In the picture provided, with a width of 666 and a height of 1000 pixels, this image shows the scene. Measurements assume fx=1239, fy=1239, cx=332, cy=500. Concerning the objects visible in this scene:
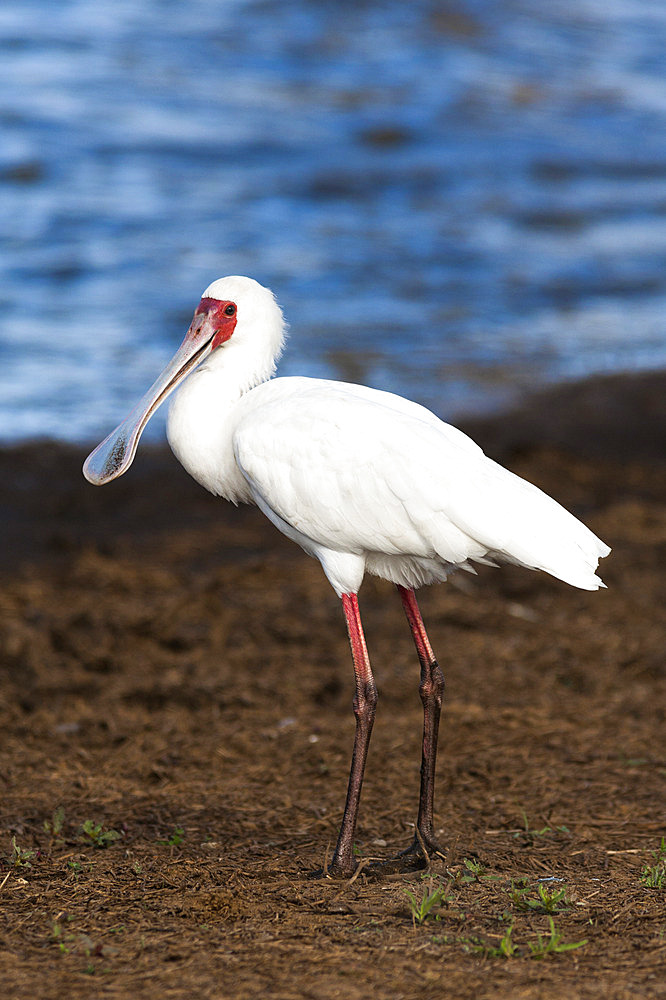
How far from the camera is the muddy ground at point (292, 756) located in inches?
123

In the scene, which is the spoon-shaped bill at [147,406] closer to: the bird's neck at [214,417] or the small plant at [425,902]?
the bird's neck at [214,417]

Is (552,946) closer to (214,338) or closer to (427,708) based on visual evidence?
(427,708)

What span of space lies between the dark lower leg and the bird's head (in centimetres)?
101

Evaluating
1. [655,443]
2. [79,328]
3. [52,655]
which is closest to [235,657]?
[52,655]

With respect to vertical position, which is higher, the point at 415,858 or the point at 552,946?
the point at 552,946

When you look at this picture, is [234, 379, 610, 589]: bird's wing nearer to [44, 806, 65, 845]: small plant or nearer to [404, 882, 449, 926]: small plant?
[404, 882, 449, 926]: small plant

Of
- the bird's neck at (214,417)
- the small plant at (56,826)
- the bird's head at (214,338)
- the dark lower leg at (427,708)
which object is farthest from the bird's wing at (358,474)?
the small plant at (56,826)

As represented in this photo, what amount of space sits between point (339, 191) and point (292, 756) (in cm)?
1082

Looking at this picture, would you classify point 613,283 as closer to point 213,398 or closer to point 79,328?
point 79,328

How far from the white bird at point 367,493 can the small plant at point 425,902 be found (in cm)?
38

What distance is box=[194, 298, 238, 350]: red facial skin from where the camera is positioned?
426 cm

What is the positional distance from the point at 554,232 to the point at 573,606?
8.44m

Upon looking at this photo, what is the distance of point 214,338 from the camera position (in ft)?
14.1

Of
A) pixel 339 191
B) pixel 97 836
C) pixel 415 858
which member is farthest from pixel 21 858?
pixel 339 191
